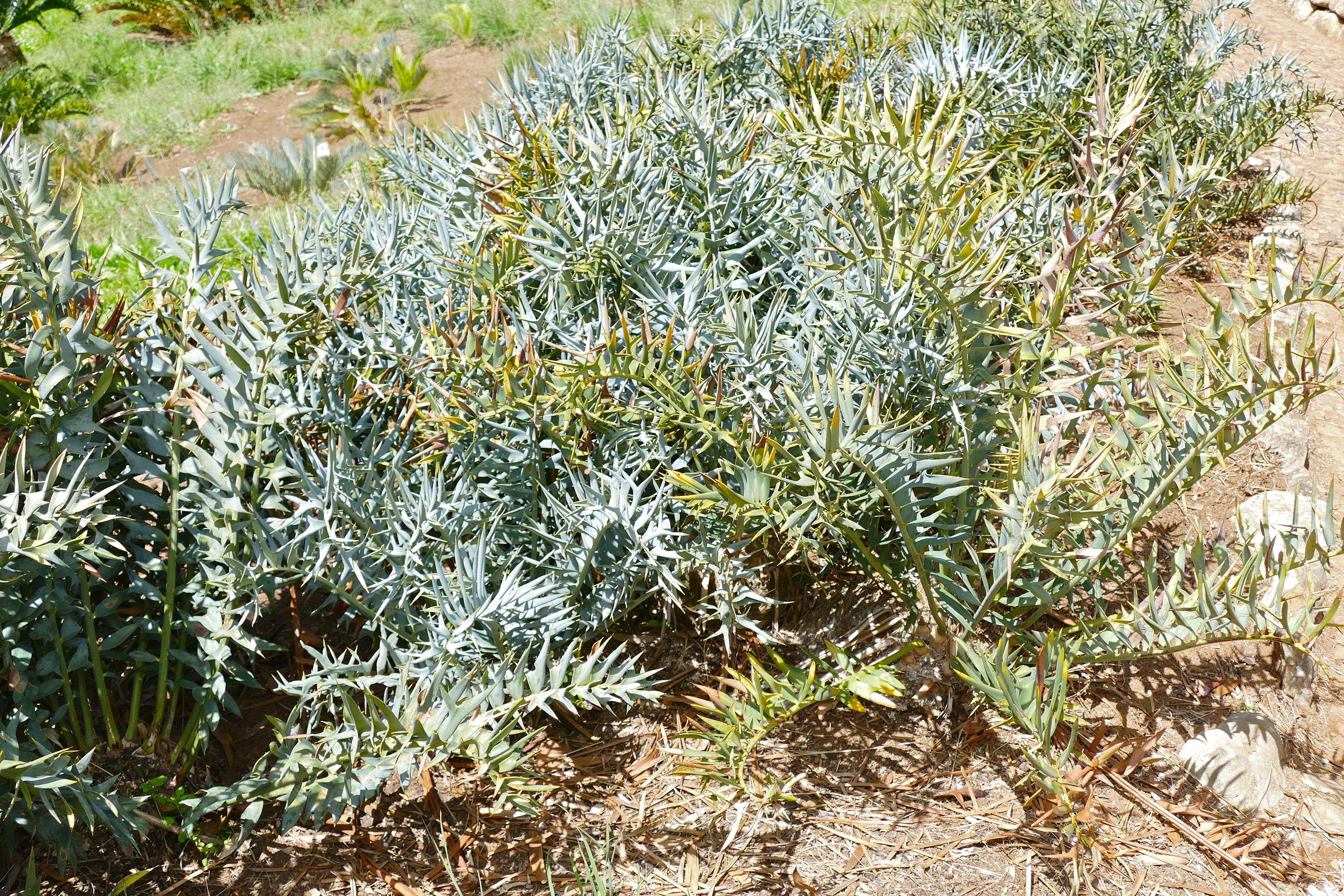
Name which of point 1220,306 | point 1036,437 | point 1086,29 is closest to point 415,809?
point 1036,437

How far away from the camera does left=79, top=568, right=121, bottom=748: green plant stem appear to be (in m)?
1.42

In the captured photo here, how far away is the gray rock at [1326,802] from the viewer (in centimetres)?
163

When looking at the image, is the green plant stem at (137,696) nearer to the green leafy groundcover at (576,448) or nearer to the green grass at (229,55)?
the green leafy groundcover at (576,448)

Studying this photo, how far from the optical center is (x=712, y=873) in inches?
59.4

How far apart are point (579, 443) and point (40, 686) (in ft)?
2.91

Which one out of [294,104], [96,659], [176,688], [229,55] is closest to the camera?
[96,659]

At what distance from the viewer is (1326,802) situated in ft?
5.49

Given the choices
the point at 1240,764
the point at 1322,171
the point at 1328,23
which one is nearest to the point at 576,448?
the point at 1240,764

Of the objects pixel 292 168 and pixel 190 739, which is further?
pixel 292 168

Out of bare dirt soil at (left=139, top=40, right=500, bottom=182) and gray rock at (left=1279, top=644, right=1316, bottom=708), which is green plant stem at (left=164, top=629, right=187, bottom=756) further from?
bare dirt soil at (left=139, top=40, right=500, bottom=182)

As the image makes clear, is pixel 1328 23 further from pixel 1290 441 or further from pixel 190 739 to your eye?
pixel 190 739

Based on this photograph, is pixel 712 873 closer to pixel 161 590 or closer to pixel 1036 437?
pixel 1036 437

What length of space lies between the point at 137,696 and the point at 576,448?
78 centimetres

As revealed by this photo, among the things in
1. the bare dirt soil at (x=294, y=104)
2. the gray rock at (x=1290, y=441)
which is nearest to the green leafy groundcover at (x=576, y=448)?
the gray rock at (x=1290, y=441)
